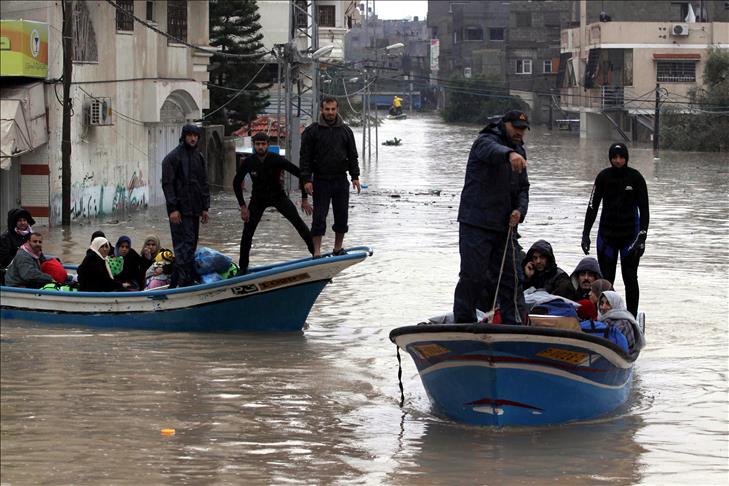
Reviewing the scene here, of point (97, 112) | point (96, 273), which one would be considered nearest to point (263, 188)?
point (96, 273)

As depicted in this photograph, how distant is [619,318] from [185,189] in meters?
4.61

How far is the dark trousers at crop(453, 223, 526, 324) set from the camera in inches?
388

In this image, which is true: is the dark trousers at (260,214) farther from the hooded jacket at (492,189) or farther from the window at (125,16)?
the window at (125,16)

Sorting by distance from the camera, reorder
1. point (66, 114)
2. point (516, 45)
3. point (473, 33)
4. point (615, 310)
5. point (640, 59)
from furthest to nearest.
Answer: point (473, 33), point (516, 45), point (640, 59), point (66, 114), point (615, 310)

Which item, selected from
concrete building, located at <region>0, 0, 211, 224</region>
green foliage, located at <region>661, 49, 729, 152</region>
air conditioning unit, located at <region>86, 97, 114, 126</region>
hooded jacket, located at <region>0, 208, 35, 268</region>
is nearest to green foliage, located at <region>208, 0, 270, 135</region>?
concrete building, located at <region>0, 0, 211, 224</region>

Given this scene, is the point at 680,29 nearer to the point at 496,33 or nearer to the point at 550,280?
the point at 496,33

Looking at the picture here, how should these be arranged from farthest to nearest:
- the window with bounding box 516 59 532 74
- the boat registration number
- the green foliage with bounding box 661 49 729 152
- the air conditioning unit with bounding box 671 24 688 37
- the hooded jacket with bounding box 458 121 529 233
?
the window with bounding box 516 59 532 74 → the air conditioning unit with bounding box 671 24 688 37 → the green foliage with bounding box 661 49 729 152 → the hooded jacket with bounding box 458 121 529 233 → the boat registration number

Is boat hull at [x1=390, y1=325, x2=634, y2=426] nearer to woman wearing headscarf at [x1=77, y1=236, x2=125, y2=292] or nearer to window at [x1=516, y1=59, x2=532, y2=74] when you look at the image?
woman wearing headscarf at [x1=77, y1=236, x2=125, y2=292]

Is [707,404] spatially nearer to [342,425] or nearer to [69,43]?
Result: [342,425]

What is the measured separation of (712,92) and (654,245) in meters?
39.9

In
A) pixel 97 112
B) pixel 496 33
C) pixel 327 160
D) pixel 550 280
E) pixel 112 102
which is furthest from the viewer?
pixel 496 33

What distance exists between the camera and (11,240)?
14.8 meters

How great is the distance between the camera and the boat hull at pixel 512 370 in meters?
9.48

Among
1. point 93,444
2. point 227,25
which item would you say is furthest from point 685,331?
point 227,25
